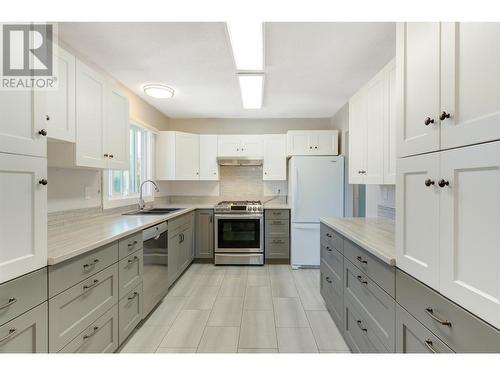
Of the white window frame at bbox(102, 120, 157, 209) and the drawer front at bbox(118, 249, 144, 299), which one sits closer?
the drawer front at bbox(118, 249, 144, 299)

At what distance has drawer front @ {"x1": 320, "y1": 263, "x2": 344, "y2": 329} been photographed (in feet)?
6.57

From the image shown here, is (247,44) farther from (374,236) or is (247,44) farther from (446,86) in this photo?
(374,236)

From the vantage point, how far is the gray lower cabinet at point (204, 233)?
3.93m

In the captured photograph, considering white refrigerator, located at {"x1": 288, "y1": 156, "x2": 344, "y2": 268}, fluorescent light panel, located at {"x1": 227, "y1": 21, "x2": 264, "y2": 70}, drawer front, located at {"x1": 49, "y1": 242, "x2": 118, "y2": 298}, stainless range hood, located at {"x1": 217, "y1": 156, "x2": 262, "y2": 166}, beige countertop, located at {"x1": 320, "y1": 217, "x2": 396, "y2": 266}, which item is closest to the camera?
drawer front, located at {"x1": 49, "y1": 242, "x2": 118, "y2": 298}

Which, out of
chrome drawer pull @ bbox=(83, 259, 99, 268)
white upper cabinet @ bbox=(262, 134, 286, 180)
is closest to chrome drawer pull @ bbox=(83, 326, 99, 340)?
chrome drawer pull @ bbox=(83, 259, 99, 268)

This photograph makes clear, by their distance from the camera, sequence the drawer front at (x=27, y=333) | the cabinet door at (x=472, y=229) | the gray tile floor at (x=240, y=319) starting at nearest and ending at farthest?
1. the cabinet door at (x=472, y=229)
2. the drawer front at (x=27, y=333)
3. the gray tile floor at (x=240, y=319)

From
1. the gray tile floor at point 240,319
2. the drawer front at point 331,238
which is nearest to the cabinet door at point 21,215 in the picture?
the gray tile floor at point 240,319

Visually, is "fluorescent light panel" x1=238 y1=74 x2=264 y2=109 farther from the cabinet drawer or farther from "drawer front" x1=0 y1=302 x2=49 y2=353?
"drawer front" x1=0 y1=302 x2=49 y2=353

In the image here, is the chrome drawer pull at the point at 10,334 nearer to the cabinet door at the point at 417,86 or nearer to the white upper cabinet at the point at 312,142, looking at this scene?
the cabinet door at the point at 417,86

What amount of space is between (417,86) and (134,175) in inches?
136

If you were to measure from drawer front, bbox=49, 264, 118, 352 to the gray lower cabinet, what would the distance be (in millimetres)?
2214

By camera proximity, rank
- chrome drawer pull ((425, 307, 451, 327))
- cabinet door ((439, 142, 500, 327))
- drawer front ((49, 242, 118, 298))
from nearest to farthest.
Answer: cabinet door ((439, 142, 500, 327))
chrome drawer pull ((425, 307, 451, 327))
drawer front ((49, 242, 118, 298))

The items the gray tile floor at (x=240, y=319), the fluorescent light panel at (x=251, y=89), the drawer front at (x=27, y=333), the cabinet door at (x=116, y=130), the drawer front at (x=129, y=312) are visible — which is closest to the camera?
the drawer front at (x=27, y=333)

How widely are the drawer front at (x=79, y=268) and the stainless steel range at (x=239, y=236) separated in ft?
7.19
